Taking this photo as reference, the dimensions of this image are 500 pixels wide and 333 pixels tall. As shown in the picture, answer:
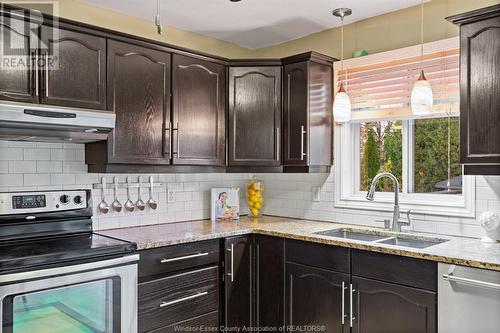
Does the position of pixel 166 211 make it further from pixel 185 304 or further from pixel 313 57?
pixel 313 57

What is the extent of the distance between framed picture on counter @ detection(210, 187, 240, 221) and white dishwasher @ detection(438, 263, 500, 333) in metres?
1.73

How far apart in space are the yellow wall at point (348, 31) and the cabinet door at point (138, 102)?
0.40 metres

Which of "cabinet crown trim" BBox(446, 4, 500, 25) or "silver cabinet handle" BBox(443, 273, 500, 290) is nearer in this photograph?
"silver cabinet handle" BBox(443, 273, 500, 290)

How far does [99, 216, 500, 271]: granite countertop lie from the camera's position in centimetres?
203

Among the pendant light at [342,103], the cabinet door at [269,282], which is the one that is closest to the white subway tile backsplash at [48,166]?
the cabinet door at [269,282]

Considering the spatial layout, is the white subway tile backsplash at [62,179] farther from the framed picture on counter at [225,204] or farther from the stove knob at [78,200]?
the framed picture on counter at [225,204]

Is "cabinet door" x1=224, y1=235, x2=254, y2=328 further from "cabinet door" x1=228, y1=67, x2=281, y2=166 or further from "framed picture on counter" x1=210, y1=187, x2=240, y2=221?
"cabinet door" x1=228, y1=67, x2=281, y2=166

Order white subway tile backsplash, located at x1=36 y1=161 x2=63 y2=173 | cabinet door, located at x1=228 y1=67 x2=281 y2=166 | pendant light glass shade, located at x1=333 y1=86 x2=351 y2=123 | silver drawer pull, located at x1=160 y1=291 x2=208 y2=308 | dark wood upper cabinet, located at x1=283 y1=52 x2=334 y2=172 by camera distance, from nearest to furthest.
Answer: silver drawer pull, located at x1=160 y1=291 x2=208 y2=308 < white subway tile backsplash, located at x1=36 y1=161 x2=63 y2=173 < pendant light glass shade, located at x1=333 y1=86 x2=351 y2=123 < dark wood upper cabinet, located at x1=283 y1=52 x2=334 y2=172 < cabinet door, located at x1=228 y1=67 x2=281 y2=166

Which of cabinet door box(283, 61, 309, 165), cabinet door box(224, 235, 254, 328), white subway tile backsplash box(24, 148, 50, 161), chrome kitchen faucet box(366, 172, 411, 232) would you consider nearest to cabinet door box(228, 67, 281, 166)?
cabinet door box(283, 61, 309, 165)

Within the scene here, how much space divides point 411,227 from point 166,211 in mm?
1769

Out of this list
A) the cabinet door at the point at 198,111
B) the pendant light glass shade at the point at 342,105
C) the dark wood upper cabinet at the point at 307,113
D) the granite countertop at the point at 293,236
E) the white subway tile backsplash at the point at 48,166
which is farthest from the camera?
the dark wood upper cabinet at the point at 307,113

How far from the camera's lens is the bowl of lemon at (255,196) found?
3545 millimetres

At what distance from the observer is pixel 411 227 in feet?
9.11

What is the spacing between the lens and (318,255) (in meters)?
2.54
